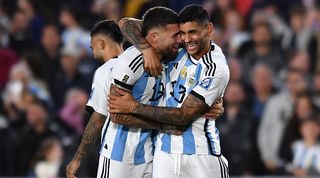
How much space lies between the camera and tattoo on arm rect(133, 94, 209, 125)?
8.77m

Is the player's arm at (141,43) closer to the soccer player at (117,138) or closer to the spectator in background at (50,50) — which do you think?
the soccer player at (117,138)

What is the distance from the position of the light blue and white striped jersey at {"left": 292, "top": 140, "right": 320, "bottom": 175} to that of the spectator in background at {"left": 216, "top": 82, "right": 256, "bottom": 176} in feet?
1.66

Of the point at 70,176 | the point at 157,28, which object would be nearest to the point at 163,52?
the point at 157,28

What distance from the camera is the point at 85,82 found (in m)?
14.7

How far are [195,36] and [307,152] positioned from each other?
4717 millimetres

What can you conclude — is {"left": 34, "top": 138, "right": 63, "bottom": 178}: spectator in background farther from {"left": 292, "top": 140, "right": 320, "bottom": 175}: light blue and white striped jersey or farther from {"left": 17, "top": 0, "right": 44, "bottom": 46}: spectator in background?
{"left": 17, "top": 0, "right": 44, "bottom": 46}: spectator in background

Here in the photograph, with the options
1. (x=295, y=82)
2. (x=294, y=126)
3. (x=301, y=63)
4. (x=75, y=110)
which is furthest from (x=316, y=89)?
(x=75, y=110)

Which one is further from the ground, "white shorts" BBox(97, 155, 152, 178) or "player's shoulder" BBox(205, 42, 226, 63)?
"player's shoulder" BBox(205, 42, 226, 63)

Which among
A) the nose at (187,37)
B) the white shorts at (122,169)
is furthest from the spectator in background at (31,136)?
the nose at (187,37)

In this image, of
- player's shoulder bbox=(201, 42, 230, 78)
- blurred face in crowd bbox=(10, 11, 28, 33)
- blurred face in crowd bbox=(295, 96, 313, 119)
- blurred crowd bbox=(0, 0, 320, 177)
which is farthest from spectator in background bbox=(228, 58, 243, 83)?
player's shoulder bbox=(201, 42, 230, 78)

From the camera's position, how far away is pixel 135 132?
9078 millimetres

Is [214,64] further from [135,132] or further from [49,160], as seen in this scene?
[49,160]

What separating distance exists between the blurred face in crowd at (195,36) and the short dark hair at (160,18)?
0.12 m

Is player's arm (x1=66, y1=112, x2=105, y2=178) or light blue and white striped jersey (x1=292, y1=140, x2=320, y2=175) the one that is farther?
light blue and white striped jersey (x1=292, y1=140, x2=320, y2=175)
